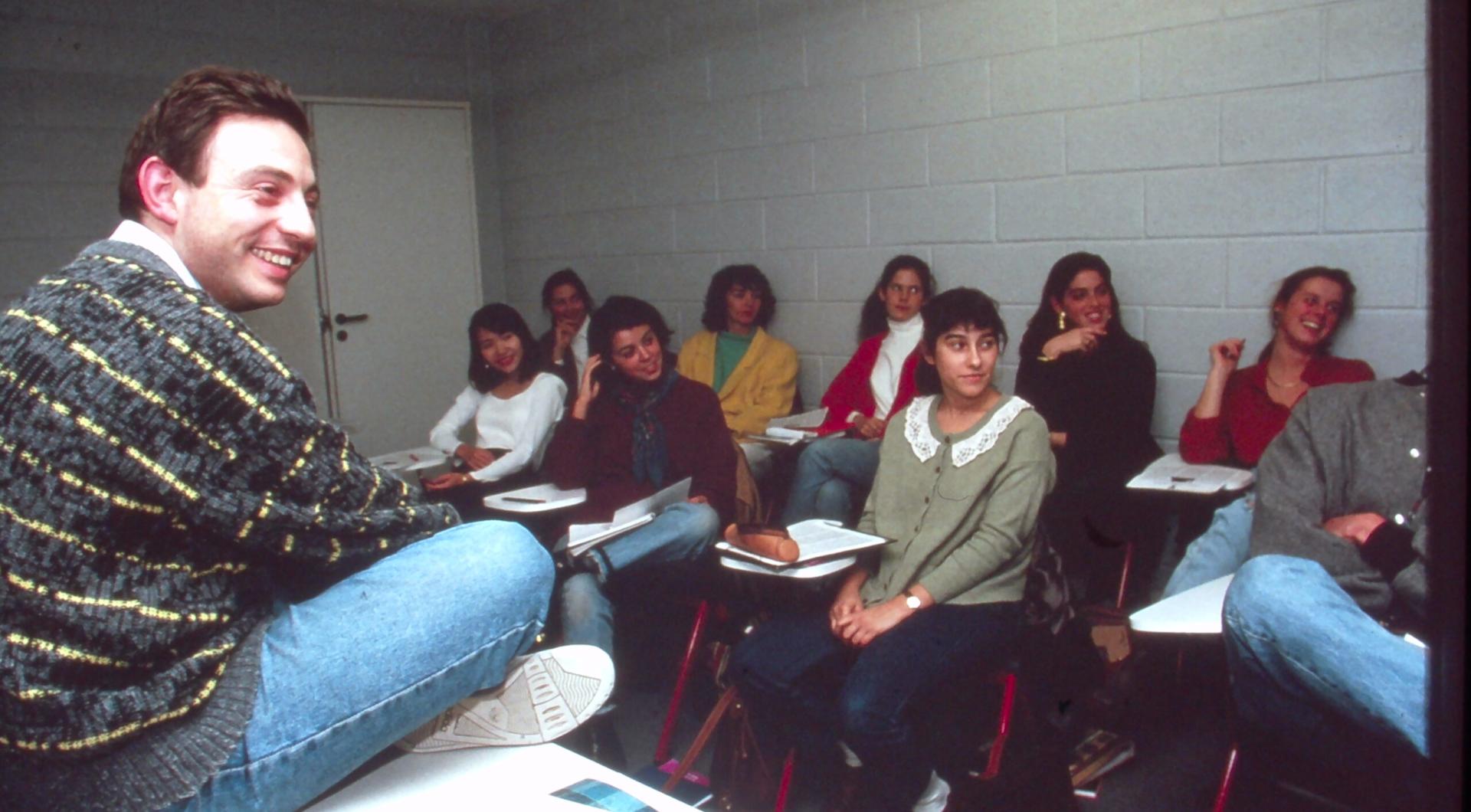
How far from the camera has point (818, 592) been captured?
7.84 feet

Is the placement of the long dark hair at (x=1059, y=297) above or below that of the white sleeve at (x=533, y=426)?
above

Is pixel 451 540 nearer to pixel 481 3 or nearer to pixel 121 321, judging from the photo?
pixel 121 321

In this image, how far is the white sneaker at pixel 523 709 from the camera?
4.28 ft

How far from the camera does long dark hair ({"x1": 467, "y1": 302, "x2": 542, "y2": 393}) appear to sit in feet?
12.4

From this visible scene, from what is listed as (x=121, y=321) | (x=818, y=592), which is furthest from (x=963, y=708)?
(x=121, y=321)

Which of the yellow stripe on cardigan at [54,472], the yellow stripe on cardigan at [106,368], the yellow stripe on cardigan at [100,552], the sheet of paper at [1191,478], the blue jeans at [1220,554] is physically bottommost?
the blue jeans at [1220,554]

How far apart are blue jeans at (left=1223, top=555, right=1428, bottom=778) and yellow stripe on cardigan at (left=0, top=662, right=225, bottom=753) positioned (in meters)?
1.39

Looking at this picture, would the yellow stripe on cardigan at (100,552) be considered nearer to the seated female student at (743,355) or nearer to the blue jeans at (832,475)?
the blue jeans at (832,475)

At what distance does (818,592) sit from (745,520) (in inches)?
26.5

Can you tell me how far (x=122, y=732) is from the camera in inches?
38.9

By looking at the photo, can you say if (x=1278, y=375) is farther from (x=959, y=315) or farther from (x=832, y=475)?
(x=832, y=475)

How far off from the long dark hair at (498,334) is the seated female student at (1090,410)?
1.76 meters

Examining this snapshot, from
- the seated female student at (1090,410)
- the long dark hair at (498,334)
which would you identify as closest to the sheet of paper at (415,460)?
the long dark hair at (498,334)

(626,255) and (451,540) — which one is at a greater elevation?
(626,255)
